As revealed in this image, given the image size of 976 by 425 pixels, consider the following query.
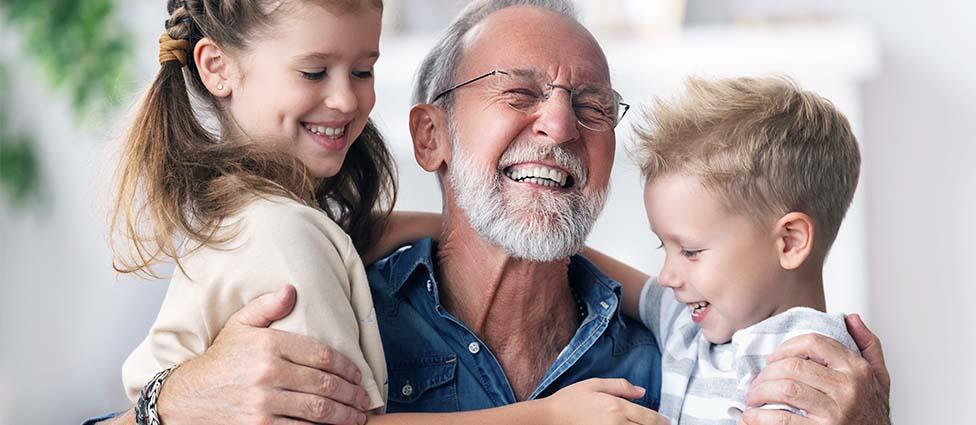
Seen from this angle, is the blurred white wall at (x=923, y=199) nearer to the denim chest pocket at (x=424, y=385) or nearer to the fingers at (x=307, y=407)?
the denim chest pocket at (x=424, y=385)

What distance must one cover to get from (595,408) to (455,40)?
0.84 metres

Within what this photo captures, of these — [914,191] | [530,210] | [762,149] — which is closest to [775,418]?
[762,149]

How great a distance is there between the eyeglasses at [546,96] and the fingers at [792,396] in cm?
61

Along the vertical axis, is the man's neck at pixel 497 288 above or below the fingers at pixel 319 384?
above

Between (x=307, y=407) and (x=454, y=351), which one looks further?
(x=454, y=351)

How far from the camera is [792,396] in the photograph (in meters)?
1.63

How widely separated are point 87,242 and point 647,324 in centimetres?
352

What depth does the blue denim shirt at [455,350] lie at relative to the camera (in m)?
1.94

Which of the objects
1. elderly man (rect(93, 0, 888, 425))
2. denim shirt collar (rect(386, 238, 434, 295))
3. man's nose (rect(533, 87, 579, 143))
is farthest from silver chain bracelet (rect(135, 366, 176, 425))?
man's nose (rect(533, 87, 579, 143))

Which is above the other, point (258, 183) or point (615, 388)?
point (258, 183)

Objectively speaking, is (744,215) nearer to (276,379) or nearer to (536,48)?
(536,48)

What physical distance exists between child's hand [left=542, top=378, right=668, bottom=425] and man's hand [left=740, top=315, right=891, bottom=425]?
0.17 metres

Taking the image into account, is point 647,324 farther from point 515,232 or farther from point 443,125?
point 443,125

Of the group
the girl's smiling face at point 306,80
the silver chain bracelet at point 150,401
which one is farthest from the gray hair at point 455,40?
the silver chain bracelet at point 150,401
